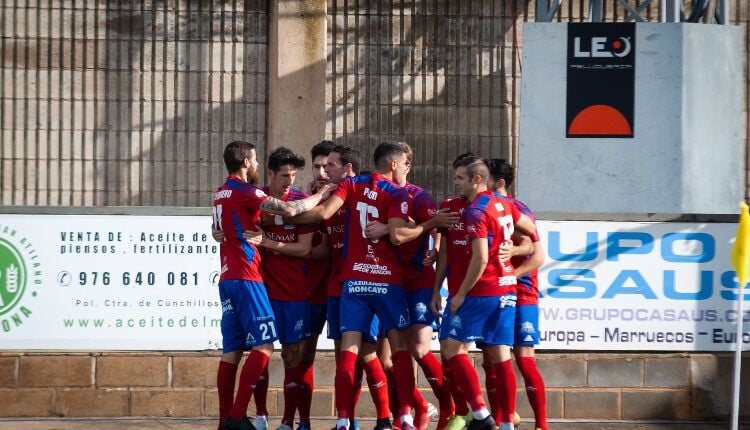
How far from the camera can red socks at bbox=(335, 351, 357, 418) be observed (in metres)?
8.69

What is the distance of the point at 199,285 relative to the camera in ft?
33.6

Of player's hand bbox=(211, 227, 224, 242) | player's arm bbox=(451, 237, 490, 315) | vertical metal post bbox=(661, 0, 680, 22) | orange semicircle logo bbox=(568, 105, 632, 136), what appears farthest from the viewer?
vertical metal post bbox=(661, 0, 680, 22)

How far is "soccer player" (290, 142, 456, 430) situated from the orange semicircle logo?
4.62 meters

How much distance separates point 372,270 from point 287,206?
30.2 inches

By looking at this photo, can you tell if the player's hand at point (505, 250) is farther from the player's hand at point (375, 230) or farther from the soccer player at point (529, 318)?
the player's hand at point (375, 230)

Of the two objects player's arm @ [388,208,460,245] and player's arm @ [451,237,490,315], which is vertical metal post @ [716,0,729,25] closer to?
player's arm @ [388,208,460,245]

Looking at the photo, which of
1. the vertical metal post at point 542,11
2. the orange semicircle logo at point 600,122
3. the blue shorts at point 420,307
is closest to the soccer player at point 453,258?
the blue shorts at point 420,307

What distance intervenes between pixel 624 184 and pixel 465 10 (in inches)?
118

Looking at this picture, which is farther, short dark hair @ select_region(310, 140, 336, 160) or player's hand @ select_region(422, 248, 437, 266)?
short dark hair @ select_region(310, 140, 336, 160)

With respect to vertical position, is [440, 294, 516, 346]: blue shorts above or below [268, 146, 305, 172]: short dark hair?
below

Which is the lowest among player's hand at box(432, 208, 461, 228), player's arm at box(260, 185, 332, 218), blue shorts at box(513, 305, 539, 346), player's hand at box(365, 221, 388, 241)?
blue shorts at box(513, 305, 539, 346)

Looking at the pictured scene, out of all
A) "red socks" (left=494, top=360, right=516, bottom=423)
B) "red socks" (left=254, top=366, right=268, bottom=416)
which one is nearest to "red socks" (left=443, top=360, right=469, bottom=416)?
"red socks" (left=494, top=360, right=516, bottom=423)

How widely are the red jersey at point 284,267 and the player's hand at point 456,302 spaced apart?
1160 mm

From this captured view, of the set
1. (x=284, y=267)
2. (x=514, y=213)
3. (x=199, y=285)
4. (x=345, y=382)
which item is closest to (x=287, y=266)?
(x=284, y=267)
